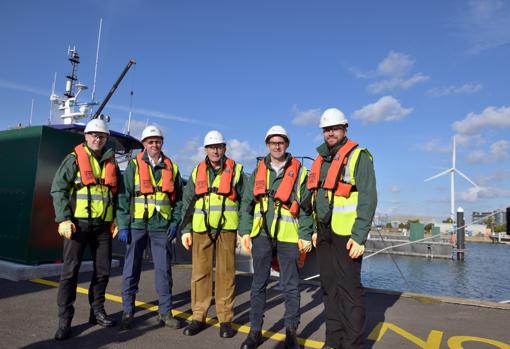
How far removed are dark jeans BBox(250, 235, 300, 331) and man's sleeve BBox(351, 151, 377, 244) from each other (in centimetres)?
89

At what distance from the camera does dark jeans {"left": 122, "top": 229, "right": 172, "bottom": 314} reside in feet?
14.6

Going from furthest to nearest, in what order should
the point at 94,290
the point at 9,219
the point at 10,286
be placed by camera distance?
1. the point at 9,219
2. the point at 10,286
3. the point at 94,290

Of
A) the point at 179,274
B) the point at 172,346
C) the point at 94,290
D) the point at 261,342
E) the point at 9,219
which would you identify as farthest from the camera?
the point at 179,274

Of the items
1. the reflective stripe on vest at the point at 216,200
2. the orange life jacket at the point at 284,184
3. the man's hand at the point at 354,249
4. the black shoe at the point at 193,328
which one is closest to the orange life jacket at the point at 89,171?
the reflective stripe on vest at the point at 216,200

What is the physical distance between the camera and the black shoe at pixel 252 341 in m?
3.82

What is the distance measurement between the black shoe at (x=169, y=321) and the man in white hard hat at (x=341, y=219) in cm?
176

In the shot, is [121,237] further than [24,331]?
Yes

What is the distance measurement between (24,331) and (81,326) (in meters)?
0.58

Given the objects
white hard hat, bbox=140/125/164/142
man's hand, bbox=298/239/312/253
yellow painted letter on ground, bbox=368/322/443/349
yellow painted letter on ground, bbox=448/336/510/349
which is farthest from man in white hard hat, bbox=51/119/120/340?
yellow painted letter on ground, bbox=448/336/510/349

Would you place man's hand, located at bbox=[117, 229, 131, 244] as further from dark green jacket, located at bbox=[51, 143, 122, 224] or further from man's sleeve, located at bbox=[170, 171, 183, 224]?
man's sleeve, located at bbox=[170, 171, 183, 224]

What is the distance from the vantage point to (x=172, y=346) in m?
3.82

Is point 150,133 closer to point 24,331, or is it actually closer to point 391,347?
point 24,331

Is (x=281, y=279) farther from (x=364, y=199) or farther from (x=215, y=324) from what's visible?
(x=364, y=199)

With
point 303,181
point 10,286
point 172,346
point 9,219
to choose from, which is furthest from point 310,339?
point 9,219
